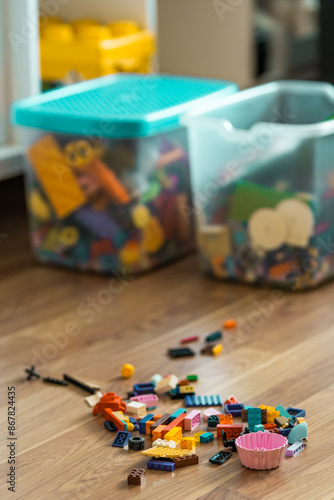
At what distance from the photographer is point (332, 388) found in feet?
3.49

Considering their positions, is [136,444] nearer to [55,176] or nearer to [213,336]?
[213,336]

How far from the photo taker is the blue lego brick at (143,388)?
106cm

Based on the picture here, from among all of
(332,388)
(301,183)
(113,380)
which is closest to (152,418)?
(113,380)

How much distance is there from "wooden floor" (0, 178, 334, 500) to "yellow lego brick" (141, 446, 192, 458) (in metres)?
0.01

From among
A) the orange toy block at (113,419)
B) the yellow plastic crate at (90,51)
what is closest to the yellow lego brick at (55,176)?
the yellow plastic crate at (90,51)

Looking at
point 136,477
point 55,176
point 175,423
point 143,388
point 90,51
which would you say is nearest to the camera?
point 136,477

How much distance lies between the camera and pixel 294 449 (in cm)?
91

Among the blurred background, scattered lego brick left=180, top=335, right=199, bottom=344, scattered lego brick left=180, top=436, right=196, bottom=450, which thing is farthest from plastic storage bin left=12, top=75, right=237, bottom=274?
scattered lego brick left=180, top=436, right=196, bottom=450

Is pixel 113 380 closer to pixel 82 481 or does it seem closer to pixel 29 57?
pixel 82 481

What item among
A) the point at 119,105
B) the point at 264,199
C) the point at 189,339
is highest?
the point at 119,105

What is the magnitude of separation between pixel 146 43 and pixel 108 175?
491 millimetres

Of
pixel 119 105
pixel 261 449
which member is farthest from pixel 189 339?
pixel 119 105

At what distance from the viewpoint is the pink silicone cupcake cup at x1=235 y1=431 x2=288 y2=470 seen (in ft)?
2.87

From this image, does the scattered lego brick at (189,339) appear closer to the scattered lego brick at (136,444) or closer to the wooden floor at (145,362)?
the wooden floor at (145,362)
